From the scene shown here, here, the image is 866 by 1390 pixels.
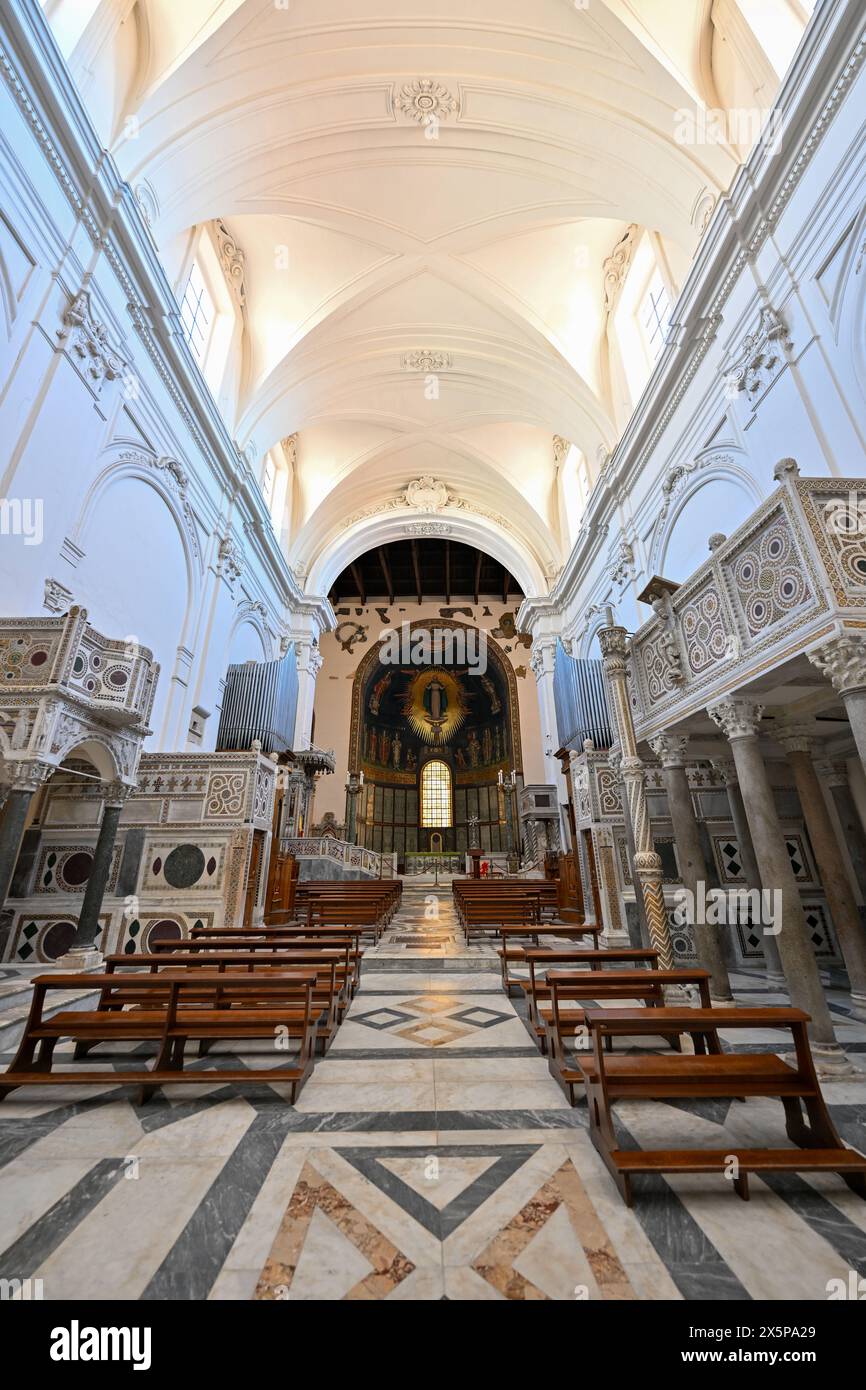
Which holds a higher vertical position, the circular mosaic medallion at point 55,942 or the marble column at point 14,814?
the marble column at point 14,814

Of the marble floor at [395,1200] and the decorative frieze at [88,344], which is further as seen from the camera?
the decorative frieze at [88,344]

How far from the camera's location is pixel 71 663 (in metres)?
4.52

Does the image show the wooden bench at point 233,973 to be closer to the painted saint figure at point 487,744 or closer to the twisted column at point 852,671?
the twisted column at point 852,671

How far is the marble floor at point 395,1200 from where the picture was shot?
148cm

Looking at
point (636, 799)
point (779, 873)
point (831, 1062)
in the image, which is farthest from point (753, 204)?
point (831, 1062)

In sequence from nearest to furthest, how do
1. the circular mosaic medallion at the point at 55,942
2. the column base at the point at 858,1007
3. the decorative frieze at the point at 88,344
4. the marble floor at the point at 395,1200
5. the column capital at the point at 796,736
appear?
the marble floor at the point at 395,1200 → the column base at the point at 858,1007 → the column capital at the point at 796,736 → the circular mosaic medallion at the point at 55,942 → the decorative frieze at the point at 88,344

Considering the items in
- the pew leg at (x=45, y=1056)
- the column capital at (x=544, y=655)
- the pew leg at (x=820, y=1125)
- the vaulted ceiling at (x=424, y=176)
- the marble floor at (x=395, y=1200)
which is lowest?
the marble floor at (x=395, y=1200)

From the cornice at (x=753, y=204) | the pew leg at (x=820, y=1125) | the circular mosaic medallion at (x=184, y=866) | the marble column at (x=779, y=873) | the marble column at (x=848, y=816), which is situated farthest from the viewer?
the circular mosaic medallion at (x=184, y=866)

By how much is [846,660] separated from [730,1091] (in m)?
2.26

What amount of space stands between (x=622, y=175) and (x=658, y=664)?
27.6 feet

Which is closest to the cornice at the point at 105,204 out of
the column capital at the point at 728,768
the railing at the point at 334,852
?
the railing at the point at 334,852

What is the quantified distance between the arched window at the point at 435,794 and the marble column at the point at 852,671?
22.4 metres

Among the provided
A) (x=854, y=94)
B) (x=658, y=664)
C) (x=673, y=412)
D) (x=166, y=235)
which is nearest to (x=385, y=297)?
(x=166, y=235)

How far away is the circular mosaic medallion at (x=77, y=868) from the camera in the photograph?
6.18m
